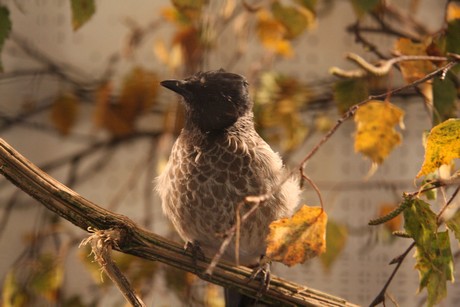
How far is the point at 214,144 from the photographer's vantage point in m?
1.11

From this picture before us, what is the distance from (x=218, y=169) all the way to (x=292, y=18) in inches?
12.5

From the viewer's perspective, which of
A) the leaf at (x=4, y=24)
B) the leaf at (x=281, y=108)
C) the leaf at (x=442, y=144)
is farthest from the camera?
the leaf at (x=281, y=108)

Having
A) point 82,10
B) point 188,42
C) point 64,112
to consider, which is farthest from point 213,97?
point 64,112

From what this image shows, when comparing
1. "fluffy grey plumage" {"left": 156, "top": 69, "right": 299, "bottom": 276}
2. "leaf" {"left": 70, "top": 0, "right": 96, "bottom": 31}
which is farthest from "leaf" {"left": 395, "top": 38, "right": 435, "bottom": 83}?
"leaf" {"left": 70, "top": 0, "right": 96, "bottom": 31}

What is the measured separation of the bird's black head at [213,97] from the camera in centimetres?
112

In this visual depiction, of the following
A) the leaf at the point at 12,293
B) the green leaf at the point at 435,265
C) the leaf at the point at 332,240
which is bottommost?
the leaf at the point at 12,293

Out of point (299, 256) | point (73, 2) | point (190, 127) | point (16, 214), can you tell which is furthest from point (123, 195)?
point (299, 256)

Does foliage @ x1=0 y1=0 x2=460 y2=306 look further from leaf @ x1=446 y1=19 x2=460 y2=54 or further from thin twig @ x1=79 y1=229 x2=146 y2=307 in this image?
thin twig @ x1=79 y1=229 x2=146 y2=307

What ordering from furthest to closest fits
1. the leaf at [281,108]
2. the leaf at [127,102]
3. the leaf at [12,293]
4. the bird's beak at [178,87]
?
the leaf at [127,102] < the leaf at [281,108] < the leaf at [12,293] < the bird's beak at [178,87]

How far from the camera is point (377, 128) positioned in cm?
83

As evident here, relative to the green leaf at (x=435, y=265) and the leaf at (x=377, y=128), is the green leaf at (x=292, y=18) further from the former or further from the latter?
the green leaf at (x=435, y=265)

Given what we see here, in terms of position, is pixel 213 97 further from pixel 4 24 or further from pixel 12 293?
pixel 12 293

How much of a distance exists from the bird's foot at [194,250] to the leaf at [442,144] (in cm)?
39

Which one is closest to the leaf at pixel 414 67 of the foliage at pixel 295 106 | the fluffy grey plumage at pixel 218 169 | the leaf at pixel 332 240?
the foliage at pixel 295 106
